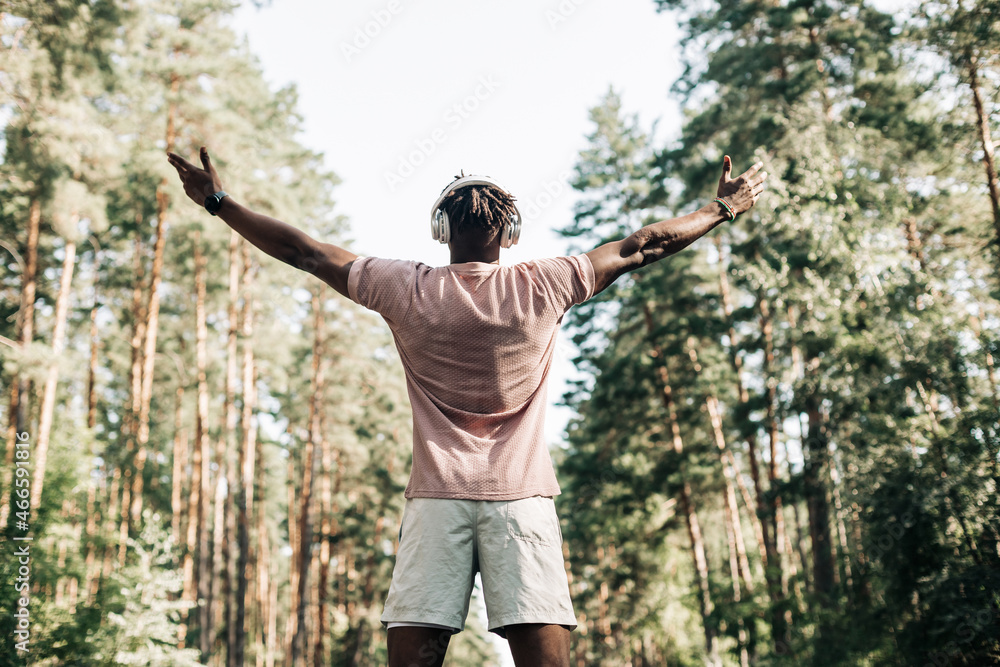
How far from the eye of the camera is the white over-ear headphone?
7.35 ft

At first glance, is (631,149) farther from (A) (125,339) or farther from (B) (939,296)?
(A) (125,339)

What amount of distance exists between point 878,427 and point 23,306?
1908 centimetres

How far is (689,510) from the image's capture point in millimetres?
21016

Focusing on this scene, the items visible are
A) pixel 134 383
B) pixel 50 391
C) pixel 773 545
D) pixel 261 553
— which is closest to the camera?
pixel 50 391

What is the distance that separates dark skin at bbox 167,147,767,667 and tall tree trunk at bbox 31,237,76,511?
11.7 m

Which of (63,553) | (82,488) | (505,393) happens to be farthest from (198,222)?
(505,393)

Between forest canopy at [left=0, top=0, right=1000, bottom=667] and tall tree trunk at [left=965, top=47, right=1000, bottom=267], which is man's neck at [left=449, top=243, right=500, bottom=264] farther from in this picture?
tall tree trunk at [left=965, top=47, right=1000, bottom=267]

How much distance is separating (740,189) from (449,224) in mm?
1168

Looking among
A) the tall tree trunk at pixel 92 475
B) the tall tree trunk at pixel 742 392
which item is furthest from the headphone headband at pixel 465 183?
the tall tree trunk at pixel 742 392

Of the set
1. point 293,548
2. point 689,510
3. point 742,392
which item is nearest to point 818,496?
point 742,392

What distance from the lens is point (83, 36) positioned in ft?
37.8

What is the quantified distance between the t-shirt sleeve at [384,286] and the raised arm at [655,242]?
1.93 feet
